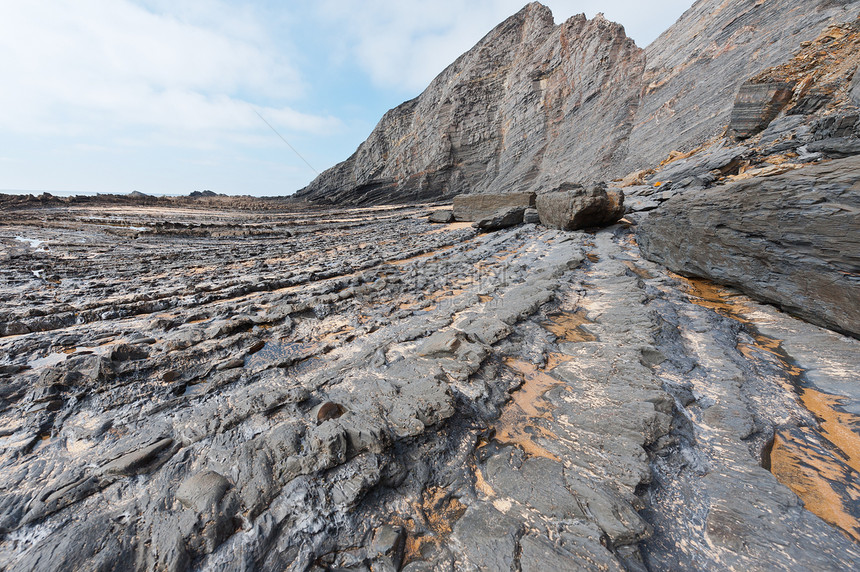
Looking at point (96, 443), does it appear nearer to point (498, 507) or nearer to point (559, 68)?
point (498, 507)

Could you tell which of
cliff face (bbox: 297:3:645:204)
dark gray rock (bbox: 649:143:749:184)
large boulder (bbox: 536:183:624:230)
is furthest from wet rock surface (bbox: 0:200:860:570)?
cliff face (bbox: 297:3:645:204)

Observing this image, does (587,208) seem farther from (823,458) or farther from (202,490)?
(202,490)

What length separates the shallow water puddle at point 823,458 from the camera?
176cm

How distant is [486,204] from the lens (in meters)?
13.4

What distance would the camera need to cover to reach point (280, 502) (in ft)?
5.77

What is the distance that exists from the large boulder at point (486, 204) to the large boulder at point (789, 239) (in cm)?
788

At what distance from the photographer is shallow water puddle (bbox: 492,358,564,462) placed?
89.0 inches

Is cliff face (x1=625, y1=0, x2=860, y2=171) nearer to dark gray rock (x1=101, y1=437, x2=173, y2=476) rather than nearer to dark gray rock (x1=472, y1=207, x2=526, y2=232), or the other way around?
dark gray rock (x1=472, y1=207, x2=526, y2=232)

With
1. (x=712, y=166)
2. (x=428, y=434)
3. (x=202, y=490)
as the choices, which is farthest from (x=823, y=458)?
(x=712, y=166)

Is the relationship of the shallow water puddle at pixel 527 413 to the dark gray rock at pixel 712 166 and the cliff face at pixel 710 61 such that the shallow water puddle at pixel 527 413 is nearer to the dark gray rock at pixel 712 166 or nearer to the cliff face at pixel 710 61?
the dark gray rock at pixel 712 166

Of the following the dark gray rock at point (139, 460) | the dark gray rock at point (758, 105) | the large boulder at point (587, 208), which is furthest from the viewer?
the dark gray rock at point (758, 105)

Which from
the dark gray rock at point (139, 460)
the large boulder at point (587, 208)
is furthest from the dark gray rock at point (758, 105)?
the dark gray rock at point (139, 460)

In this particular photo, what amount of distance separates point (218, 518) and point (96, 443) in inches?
49.7

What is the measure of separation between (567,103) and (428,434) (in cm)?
2762
